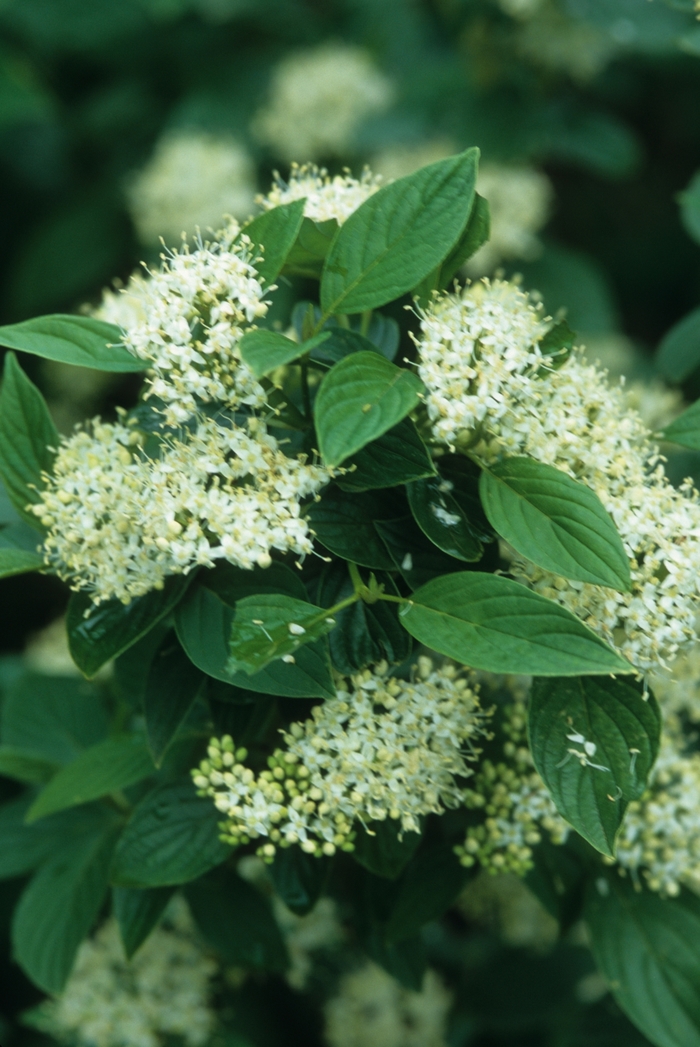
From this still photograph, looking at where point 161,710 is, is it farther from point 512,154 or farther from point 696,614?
point 512,154

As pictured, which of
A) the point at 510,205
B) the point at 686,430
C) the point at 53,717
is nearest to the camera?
the point at 686,430

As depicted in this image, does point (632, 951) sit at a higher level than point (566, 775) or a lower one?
lower

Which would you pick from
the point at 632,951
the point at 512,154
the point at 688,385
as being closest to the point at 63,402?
the point at 512,154

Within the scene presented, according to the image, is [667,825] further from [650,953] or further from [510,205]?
[510,205]

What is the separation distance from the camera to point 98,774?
3.92 ft

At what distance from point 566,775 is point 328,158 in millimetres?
2171

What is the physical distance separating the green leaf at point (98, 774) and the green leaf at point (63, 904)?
15 centimetres

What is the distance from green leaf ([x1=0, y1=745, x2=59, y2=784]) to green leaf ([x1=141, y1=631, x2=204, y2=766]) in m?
0.34

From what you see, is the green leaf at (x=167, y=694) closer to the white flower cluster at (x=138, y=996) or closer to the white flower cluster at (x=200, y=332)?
the white flower cluster at (x=200, y=332)

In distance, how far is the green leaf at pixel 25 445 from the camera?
1.09 metres

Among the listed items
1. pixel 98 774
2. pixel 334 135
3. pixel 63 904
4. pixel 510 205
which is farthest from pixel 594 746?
pixel 334 135

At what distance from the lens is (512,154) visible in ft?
8.09

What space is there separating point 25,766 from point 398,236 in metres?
0.83

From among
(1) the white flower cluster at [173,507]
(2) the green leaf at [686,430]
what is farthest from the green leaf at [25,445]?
(2) the green leaf at [686,430]
